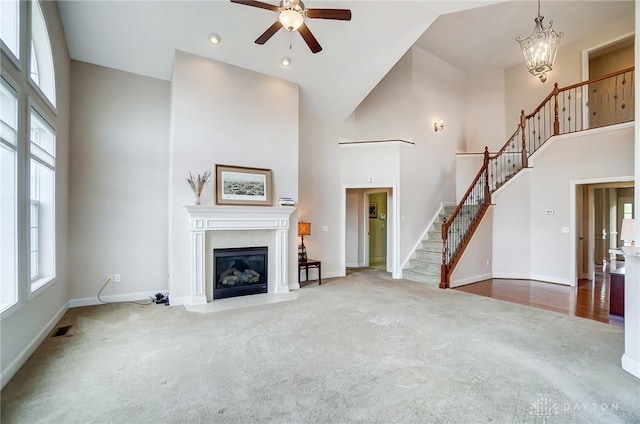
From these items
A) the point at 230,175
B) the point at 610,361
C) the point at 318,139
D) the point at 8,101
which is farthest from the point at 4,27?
the point at 610,361

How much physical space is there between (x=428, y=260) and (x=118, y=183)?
6174 mm

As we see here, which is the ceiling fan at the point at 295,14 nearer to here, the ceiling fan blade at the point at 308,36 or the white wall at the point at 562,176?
the ceiling fan blade at the point at 308,36

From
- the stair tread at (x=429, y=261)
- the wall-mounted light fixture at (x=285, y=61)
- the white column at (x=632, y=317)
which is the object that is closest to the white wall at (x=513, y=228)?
the stair tread at (x=429, y=261)

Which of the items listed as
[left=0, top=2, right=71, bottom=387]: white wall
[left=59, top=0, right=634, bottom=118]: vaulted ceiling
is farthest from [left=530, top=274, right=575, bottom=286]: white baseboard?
[left=0, top=2, right=71, bottom=387]: white wall

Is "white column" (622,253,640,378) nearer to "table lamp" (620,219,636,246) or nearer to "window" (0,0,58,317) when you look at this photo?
"table lamp" (620,219,636,246)

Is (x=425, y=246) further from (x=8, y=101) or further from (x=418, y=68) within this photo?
(x=8, y=101)

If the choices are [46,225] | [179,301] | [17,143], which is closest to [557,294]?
[179,301]

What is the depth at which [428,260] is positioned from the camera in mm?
6758

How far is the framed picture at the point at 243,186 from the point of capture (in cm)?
499

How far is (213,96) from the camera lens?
5000 mm

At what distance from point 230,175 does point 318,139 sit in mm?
2571

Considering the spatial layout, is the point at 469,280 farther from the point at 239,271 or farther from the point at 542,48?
the point at 239,271

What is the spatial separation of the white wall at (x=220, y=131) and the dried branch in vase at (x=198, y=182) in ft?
0.29

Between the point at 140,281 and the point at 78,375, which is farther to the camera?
the point at 140,281
